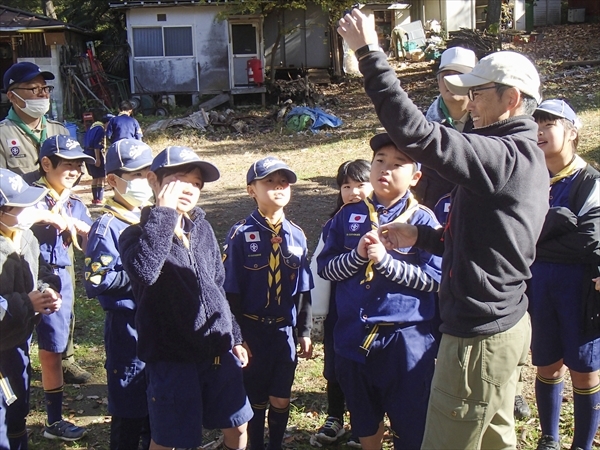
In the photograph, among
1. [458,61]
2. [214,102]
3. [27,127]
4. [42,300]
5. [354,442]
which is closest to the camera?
[42,300]

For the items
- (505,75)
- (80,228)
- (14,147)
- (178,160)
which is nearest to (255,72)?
(14,147)

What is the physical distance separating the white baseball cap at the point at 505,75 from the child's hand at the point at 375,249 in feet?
2.81

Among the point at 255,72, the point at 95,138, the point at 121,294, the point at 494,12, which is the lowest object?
the point at 121,294

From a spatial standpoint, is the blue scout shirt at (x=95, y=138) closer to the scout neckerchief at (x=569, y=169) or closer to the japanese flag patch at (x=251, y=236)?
the japanese flag patch at (x=251, y=236)

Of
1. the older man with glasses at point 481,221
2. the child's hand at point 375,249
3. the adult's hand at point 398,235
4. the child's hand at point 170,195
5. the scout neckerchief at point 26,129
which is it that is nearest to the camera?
the older man with glasses at point 481,221

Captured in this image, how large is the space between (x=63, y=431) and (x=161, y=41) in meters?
22.9

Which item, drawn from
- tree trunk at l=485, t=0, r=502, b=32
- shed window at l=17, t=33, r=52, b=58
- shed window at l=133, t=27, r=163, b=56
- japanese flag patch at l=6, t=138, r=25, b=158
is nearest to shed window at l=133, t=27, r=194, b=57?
shed window at l=133, t=27, r=163, b=56

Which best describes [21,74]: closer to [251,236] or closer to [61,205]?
[61,205]

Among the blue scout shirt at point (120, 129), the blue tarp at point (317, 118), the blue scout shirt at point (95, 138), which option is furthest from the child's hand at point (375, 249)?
the blue tarp at point (317, 118)

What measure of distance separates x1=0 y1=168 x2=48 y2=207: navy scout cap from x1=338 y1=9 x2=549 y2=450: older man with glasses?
1949mm

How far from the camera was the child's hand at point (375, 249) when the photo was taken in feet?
10.8

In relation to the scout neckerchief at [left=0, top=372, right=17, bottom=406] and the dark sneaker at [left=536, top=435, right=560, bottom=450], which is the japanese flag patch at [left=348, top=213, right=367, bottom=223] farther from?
the scout neckerchief at [left=0, top=372, right=17, bottom=406]

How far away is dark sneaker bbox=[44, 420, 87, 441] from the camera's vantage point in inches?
173

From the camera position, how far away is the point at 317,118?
63.6 ft
